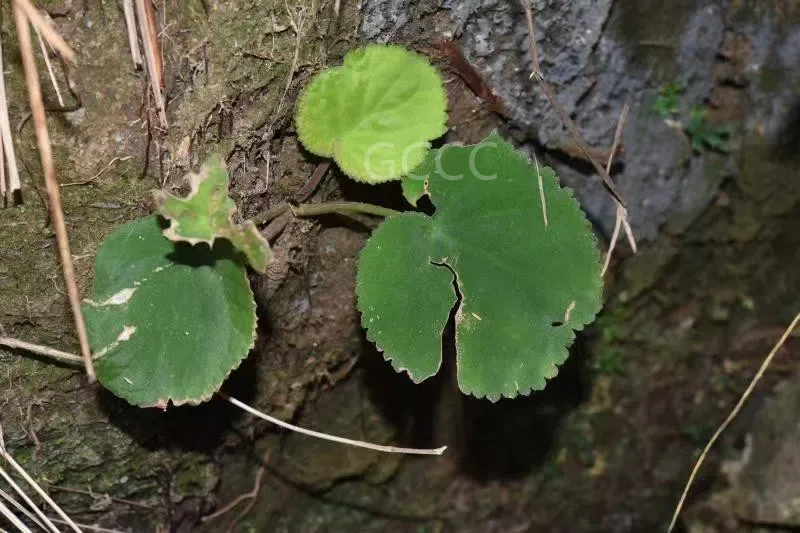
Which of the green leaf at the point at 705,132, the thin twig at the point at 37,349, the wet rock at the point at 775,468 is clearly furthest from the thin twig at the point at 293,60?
the wet rock at the point at 775,468

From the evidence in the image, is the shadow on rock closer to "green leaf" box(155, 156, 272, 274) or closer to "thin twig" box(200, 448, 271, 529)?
"thin twig" box(200, 448, 271, 529)

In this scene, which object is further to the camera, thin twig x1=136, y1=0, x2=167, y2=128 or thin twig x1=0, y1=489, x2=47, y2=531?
thin twig x1=0, y1=489, x2=47, y2=531

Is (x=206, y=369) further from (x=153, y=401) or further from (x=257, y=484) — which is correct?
(x=257, y=484)

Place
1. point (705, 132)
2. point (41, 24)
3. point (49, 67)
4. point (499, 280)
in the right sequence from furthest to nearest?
point (705, 132)
point (499, 280)
point (49, 67)
point (41, 24)

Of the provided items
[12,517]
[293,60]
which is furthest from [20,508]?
[293,60]

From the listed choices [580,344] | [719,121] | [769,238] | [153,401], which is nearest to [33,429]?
[153,401]

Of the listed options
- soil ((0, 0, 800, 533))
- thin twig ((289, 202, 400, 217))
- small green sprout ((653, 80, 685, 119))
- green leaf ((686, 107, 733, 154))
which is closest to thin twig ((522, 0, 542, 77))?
soil ((0, 0, 800, 533))

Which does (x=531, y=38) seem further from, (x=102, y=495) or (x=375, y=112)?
(x=102, y=495)
